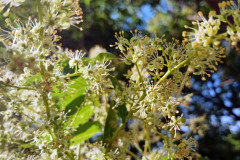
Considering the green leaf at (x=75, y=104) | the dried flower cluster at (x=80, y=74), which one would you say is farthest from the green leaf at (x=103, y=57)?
the green leaf at (x=75, y=104)

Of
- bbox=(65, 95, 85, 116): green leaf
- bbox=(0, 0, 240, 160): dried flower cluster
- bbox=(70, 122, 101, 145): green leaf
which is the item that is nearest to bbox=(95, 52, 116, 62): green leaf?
bbox=(0, 0, 240, 160): dried flower cluster

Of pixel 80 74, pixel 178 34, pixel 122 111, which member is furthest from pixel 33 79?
pixel 178 34

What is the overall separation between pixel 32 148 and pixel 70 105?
155 mm

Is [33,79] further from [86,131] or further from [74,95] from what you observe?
[86,131]

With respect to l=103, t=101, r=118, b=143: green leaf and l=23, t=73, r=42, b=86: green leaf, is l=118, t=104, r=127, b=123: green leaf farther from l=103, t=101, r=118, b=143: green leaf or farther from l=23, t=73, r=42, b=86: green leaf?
l=23, t=73, r=42, b=86: green leaf

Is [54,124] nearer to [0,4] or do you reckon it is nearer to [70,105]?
[70,105]

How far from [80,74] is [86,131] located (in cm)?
25

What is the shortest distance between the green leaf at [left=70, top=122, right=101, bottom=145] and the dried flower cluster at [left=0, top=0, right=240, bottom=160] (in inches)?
3.7

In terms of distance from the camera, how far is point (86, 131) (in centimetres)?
83

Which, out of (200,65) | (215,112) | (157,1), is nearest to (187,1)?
(157,1)

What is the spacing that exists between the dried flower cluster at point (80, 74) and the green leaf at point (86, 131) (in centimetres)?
9

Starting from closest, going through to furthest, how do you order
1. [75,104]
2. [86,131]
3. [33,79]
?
[33,79]
[75,104]
[86,131]

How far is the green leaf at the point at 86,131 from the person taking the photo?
0.77m

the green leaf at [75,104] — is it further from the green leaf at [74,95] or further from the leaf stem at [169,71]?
the leaf stem at [169,71]
